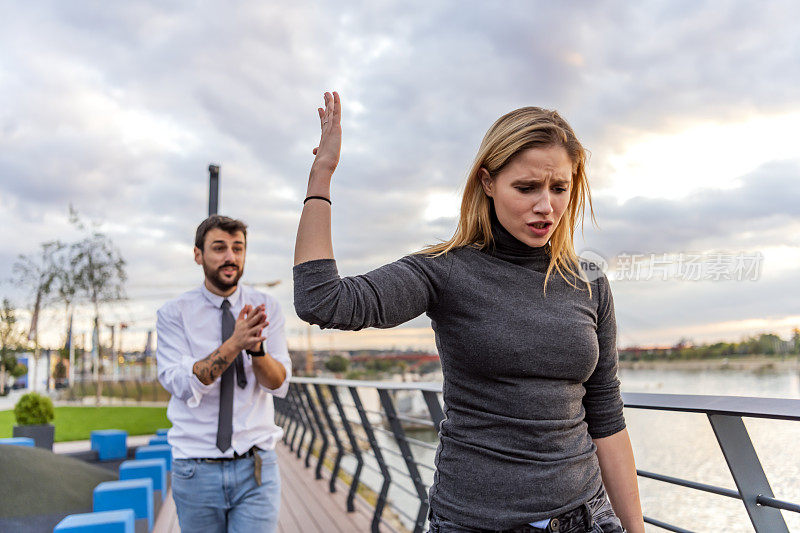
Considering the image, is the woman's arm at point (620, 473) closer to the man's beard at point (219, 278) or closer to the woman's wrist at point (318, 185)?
the woman's wrist at point (318, 185)

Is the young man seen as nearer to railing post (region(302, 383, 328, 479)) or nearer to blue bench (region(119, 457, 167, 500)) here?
blue bench (region(119, 457, 167, 500))

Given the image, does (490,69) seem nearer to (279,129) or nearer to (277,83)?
(279,129)

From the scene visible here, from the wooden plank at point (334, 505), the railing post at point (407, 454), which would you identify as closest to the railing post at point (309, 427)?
the wooden plank at point (334, 505)

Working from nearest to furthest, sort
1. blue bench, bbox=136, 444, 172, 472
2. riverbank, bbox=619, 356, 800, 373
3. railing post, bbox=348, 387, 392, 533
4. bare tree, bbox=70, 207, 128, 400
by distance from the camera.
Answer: riverbank, bbox=619, 356, 800, 373
railing post, bbox=348, 387, 392, 533
blue bench, bbox=136, 444, 172, 472
bare tree, bbox=70, 207, 128, 400

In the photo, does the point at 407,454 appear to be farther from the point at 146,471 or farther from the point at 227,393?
the point at 146,471

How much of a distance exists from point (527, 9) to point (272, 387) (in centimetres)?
890

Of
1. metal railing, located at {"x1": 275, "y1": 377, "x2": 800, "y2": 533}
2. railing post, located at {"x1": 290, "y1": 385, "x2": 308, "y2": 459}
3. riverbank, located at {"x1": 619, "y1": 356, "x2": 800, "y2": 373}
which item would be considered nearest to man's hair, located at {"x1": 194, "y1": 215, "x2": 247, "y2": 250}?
metal railing, located at {"x1": 275, "y1": 377, "x2": 800, "y2": 533}

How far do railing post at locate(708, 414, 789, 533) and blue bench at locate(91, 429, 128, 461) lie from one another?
6820 millimetres

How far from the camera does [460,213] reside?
119 centimetres

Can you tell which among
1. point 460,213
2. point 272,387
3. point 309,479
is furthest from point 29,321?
point 460,213

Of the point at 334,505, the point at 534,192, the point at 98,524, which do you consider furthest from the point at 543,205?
the point at 334,505

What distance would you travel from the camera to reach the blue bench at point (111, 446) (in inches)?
281

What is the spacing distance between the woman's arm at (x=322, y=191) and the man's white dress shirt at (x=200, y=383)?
142 centimetres

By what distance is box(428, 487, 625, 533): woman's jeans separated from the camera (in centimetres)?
103
